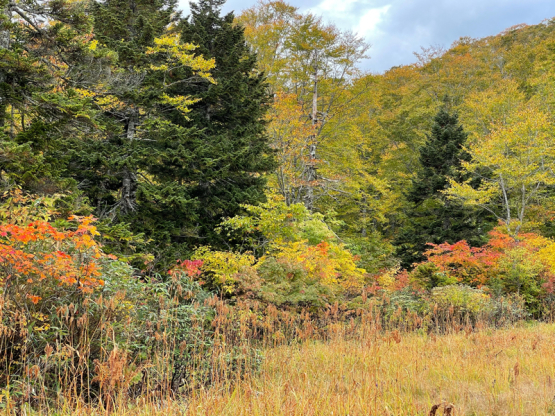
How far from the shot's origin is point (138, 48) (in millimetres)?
8883

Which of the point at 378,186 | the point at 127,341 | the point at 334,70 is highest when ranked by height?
the point at 334,70

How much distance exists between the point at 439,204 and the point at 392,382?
565 inches

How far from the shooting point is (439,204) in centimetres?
1567

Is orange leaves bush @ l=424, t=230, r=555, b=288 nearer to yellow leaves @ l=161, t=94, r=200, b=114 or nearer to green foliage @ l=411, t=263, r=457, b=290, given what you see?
green foliage @ l=411, t=263, r=457, b=290

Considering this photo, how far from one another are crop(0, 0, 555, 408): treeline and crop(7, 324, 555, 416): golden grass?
364 millimetres

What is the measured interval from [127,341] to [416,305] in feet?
19.3

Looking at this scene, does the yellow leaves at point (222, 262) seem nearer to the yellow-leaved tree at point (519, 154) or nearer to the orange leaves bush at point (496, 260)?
the orange leaves bush at point (496, 260)

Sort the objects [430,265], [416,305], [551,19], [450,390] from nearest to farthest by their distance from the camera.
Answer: [450,390], [416,305], [430,265], [551,19]

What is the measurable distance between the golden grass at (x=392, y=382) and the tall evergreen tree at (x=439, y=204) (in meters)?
10.7

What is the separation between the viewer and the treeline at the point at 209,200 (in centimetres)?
295

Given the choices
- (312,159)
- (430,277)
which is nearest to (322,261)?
(430,277)

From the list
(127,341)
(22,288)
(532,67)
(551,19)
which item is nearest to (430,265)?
(127,341)

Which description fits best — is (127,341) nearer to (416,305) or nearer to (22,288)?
(22,288)

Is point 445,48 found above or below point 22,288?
above
